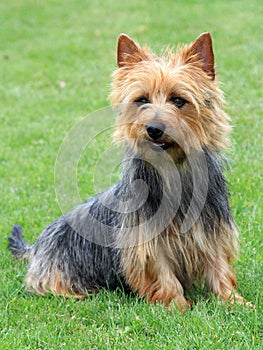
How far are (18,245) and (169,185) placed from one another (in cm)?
200

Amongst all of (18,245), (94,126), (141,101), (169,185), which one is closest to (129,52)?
(141,101)

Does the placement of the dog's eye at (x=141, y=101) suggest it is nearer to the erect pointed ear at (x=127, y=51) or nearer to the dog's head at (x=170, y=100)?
the dog's head at (x=170, y=100)

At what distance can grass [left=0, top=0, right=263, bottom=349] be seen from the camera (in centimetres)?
432

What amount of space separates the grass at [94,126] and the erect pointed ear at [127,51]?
177 cm

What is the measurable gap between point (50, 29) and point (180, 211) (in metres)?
12.0

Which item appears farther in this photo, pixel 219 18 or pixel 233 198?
pixel 219 18

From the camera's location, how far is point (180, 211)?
4543 millimetres

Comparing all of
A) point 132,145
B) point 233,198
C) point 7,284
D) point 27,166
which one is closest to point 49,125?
point 27,166

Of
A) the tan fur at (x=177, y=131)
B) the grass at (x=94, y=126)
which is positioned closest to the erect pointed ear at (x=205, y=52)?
the tan fur at (x=177, y=131)

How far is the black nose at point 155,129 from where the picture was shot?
4164 mm

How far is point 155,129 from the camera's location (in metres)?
4.17

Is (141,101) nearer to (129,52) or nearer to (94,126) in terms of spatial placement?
(129,52)

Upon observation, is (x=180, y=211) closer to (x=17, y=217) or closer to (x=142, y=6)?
(x=17, y=217)

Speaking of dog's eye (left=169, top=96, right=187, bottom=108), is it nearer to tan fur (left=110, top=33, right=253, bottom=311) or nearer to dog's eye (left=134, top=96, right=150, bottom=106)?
tan fur (left=110, top=33, right=253, bottom=311)
